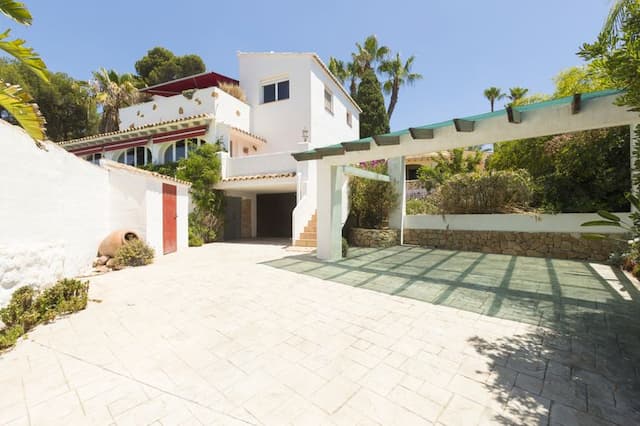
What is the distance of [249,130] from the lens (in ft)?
60.2

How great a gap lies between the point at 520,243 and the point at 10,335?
1359 cm

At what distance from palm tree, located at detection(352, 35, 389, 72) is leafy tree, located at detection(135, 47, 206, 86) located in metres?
19.1

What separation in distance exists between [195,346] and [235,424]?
161 centimetres

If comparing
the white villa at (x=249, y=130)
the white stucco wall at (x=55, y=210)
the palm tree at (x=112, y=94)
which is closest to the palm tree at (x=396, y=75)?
the white villa at (x=249, y=130)

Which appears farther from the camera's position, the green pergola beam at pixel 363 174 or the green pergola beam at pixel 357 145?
the green pergola beam at pixel 363 174

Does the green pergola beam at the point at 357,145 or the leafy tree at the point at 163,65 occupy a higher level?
the leafy tree at the point at 163,65

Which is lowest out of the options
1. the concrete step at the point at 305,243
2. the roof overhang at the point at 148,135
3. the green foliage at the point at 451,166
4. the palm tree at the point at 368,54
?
the concrete step at the point at 305,243

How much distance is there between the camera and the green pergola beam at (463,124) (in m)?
5.98

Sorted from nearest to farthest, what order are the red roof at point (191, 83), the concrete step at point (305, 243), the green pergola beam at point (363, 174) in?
1. the green pergola beam at point (363, 174)
2. the concrete step at point (305, 243)
3. the red roof at point (191, 83)

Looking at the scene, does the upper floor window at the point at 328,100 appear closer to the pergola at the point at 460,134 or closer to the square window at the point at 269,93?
the square window at the point at 269,93

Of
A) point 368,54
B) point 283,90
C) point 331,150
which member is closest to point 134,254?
point 331,150

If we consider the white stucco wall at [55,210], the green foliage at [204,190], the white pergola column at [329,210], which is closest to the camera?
the white stucco wall at [55,210]

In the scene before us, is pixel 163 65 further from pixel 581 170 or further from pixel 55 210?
pixel 581 170

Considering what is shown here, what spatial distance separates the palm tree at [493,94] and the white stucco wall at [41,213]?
38635mm
